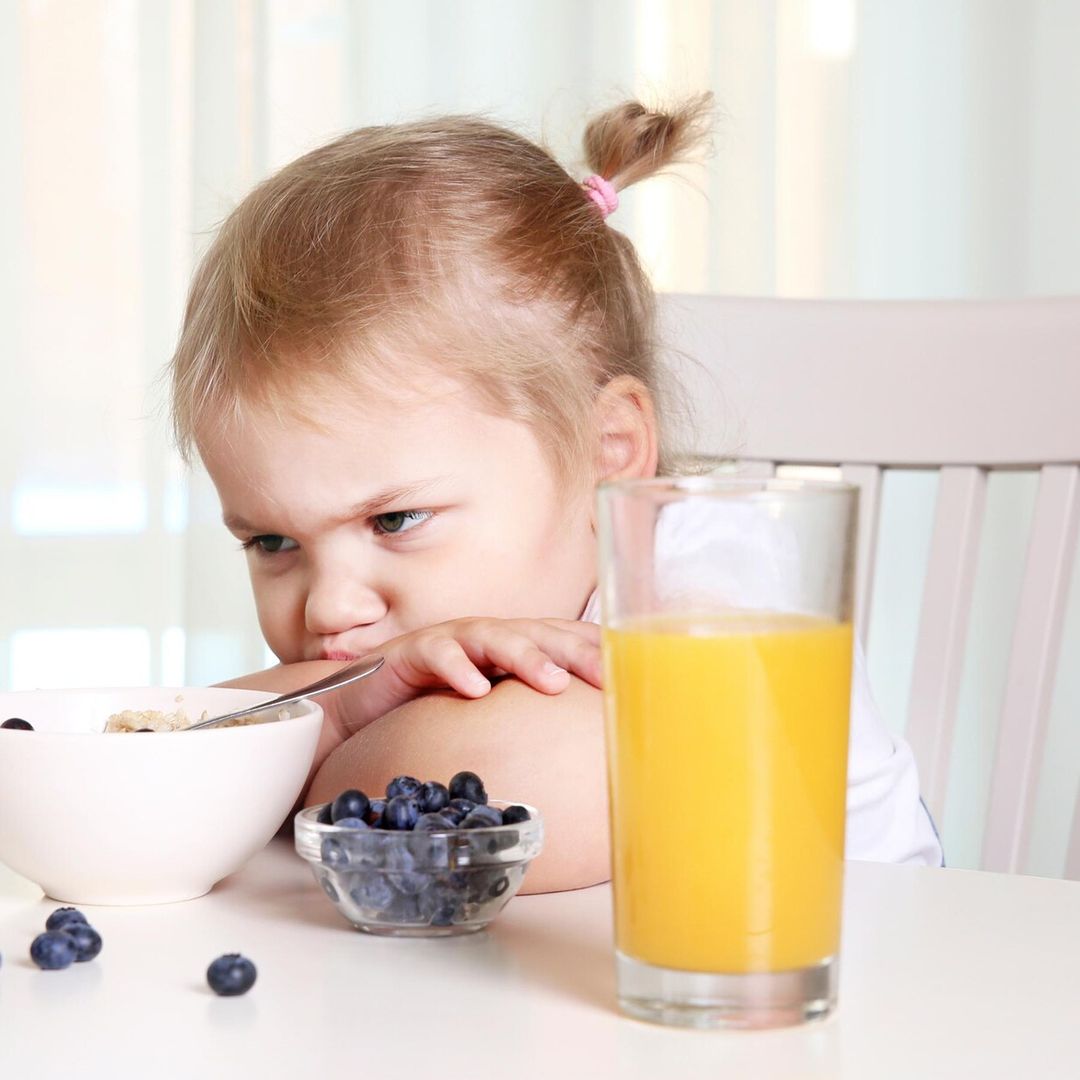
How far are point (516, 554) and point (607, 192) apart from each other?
1.18 feet

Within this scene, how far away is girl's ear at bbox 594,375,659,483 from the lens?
1158 millimetres

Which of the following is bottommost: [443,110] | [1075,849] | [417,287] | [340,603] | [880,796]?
[1075,849]

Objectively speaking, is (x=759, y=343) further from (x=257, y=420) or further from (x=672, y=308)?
(x=257, y=420)

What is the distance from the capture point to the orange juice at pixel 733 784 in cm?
43

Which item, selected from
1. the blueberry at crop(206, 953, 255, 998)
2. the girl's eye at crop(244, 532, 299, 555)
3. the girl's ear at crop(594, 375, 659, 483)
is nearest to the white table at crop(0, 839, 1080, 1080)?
the blueberry at crop(206, 953, 255, 998)

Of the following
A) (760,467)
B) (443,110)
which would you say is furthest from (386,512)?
(443,110)

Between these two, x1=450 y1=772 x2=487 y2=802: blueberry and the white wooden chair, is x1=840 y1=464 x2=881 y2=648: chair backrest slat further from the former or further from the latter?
x1=450 y1=772 x2=487 y2=802: blueberry

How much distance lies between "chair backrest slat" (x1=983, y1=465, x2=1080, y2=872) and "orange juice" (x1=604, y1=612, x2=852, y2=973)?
835 millimetres

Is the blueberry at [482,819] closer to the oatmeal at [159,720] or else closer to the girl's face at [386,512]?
the oatmeal at [159,720]

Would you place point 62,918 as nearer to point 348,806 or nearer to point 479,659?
point 348,806

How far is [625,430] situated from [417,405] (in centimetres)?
22

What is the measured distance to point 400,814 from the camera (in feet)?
1.78

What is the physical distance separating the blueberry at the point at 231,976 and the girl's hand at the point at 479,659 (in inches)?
9.5

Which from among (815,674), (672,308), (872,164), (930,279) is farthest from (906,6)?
(815,674)
